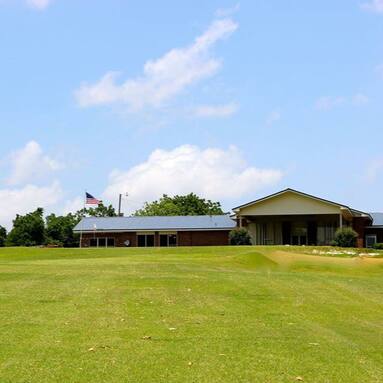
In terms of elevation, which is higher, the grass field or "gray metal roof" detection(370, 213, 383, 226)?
"gray metal roof" detection(370, 213, 383, 226)

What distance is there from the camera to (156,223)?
64.4 meters

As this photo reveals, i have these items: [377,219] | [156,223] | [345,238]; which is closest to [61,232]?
[156,223]

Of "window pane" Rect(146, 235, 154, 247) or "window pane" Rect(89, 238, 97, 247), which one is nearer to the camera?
"window pane" Rect(146, 235, 154, 247)

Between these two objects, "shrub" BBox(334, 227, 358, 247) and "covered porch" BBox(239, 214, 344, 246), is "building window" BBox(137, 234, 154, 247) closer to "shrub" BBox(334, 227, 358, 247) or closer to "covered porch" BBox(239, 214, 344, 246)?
"covered porch" BBox(239, 214, 344, 246)

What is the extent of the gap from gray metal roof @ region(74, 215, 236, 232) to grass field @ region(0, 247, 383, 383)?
40.8 meters

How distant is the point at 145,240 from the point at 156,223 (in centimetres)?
216

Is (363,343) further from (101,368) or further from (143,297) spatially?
(143,297)

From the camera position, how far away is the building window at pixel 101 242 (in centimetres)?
6406

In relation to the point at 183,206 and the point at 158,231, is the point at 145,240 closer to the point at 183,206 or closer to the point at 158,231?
the point at 158,231

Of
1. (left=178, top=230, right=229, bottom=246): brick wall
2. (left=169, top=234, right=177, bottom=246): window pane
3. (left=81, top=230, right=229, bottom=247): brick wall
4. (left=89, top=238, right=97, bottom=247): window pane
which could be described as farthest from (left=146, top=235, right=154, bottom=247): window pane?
(left=89, top=238, right=97, bottom=247): window pane

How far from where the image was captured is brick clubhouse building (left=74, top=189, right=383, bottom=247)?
5200 centimetres

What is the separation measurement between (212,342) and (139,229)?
53.4m

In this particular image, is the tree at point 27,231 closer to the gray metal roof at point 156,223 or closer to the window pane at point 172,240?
the gray metal roof at point 156,223

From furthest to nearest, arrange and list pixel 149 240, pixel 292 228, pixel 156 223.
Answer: pixel 156 223 < pixel 149 240 < pixel 292 228
